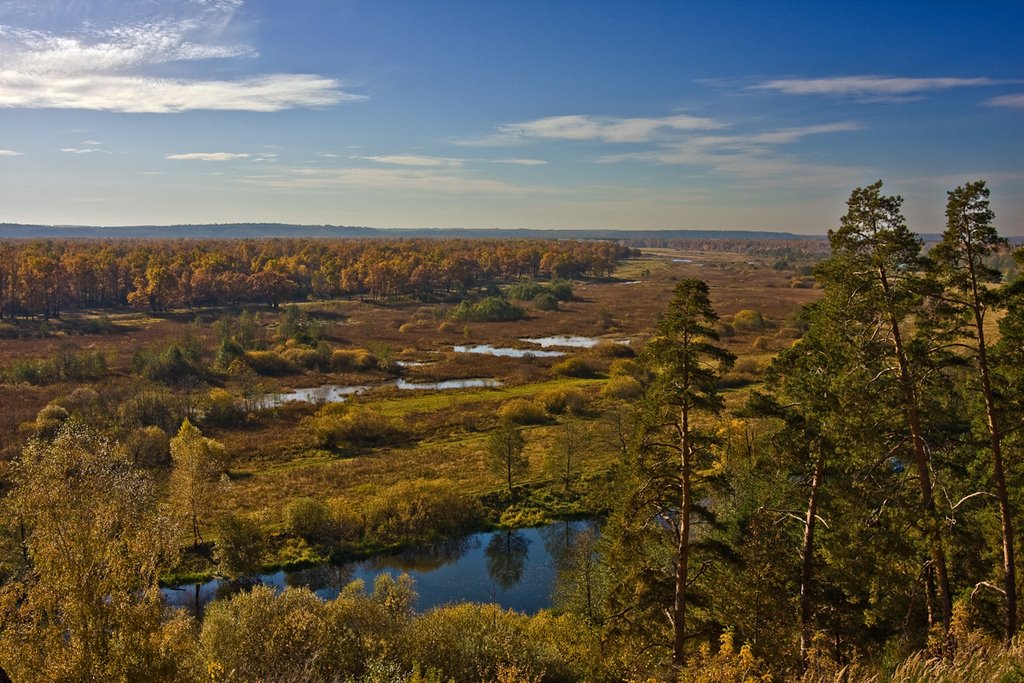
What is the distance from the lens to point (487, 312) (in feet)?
402

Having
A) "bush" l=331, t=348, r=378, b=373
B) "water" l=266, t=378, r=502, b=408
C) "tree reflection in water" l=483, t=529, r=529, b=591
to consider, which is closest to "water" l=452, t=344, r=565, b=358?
"bush" l=331, t=348, r=378, b=373

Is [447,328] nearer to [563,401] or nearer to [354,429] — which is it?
[563,401]

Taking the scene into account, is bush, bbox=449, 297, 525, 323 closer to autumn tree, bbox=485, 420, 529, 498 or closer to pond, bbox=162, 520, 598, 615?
autumn tree, bbox=485, 420, 529, 498

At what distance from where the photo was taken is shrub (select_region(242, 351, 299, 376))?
77.3 meters

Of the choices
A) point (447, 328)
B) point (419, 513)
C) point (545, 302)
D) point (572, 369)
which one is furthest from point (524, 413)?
point (545, 302)

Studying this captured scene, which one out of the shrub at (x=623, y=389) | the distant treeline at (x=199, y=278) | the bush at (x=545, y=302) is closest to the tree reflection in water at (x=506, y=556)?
the shrub at (x=623, y=389)

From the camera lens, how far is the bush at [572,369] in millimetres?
78188

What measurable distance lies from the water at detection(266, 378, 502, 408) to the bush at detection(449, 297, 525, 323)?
4321 centimetres

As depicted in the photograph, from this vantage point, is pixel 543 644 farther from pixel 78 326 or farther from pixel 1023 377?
pixel 78 326

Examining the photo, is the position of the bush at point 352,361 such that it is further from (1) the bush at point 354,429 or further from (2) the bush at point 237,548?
(2) the bush at point 237,548

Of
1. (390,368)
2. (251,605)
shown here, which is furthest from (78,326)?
(251,605)

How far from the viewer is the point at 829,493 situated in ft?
57.0

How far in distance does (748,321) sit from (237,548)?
92438 millimetres

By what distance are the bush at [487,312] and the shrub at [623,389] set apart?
5525 cm
